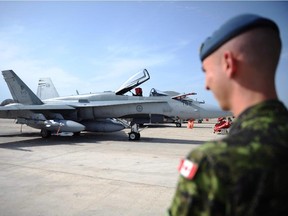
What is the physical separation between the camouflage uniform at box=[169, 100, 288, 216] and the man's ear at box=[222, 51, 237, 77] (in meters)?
0.23

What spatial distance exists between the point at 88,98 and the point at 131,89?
9.24 feet

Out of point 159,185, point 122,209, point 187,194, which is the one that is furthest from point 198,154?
point 159,185

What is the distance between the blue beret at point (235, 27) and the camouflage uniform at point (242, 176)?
1.15 feet

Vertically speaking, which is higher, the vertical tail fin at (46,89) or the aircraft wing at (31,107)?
the vertical tail fin at (46,89)

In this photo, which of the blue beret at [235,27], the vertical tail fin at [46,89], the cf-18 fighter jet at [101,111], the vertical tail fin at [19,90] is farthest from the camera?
the vertical tail fin at [46,89]

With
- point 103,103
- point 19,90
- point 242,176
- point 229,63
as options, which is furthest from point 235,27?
point 19,90

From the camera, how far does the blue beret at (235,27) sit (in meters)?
0.93

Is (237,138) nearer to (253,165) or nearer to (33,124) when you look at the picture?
(253,165)

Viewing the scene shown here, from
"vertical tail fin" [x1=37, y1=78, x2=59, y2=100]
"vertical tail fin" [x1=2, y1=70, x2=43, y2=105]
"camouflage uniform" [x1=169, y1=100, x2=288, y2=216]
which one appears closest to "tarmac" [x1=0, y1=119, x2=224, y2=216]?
"camouflage uniform" [x1=169, y1=100, x2=288, y2=216]

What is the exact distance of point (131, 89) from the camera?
1317 cm

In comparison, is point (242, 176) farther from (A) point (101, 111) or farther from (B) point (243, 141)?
(A) point (101, 111)

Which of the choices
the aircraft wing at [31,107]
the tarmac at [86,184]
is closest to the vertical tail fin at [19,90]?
the aircraft wing at [31,107]

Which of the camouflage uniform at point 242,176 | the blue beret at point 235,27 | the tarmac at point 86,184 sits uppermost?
the blue beret at point 235,27

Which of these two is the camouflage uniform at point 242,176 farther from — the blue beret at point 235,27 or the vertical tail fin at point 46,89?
the vertical tail fin at point 46,89
